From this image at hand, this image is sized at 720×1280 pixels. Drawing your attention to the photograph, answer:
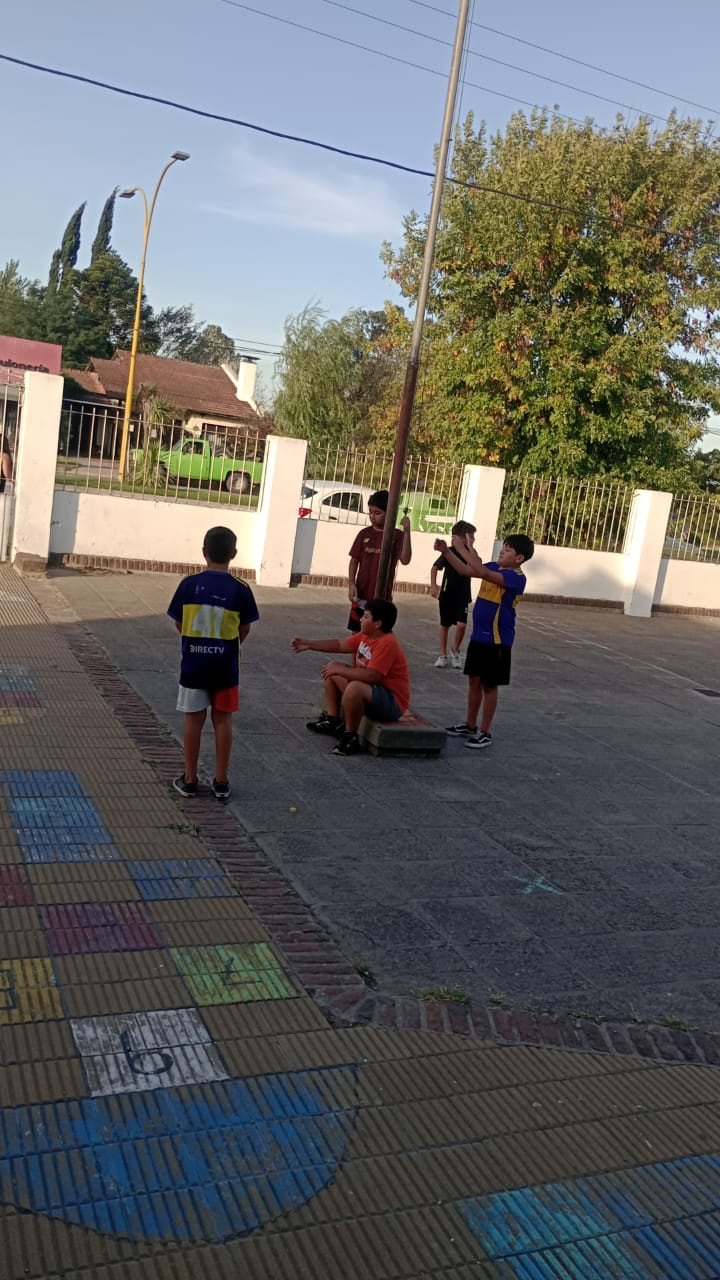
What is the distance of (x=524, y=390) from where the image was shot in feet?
62.4

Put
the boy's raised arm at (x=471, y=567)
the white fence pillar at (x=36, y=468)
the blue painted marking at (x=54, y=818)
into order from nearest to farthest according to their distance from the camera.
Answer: the blue painted marking at (x=54, y=818), the boy's raised arm at (x=471, y=567), the white fence pillar at (x=36, y=468)

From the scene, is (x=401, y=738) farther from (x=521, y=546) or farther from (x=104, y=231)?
(x=104, y=231)

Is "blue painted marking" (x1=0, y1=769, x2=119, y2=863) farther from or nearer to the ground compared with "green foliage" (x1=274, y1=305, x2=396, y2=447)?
nearer to the ground

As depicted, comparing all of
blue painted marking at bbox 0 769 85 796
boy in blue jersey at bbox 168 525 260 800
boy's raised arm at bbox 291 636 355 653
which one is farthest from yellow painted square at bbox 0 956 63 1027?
boy's raised arm at bbox 291 636 355 653

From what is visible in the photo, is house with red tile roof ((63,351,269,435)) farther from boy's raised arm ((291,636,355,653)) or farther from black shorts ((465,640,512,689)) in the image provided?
boy's raised arm ((291,636,355,653))

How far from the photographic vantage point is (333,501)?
1495 centimetres

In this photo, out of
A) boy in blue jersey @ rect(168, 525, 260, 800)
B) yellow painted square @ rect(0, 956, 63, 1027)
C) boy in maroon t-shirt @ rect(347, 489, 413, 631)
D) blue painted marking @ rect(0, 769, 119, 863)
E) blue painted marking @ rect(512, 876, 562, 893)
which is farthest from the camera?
boy in maroon t-shirt @ rect(347, 489, 413, 631)

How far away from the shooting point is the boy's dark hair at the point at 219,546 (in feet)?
18.3

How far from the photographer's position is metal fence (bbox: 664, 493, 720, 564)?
1755cm

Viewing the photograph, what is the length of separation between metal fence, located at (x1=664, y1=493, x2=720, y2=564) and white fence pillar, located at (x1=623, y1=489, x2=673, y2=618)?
394mm

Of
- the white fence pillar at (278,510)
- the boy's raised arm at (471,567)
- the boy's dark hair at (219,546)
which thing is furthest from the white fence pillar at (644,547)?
the boy's dark hair at (219,546)

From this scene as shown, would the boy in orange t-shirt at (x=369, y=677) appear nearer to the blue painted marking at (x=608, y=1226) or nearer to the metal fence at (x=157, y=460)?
the blue painted marking at (x=608, y=1226)

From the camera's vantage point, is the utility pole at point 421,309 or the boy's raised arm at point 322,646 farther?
the utility pole at point 421,309

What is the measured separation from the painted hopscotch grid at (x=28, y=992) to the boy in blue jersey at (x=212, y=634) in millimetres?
1912
